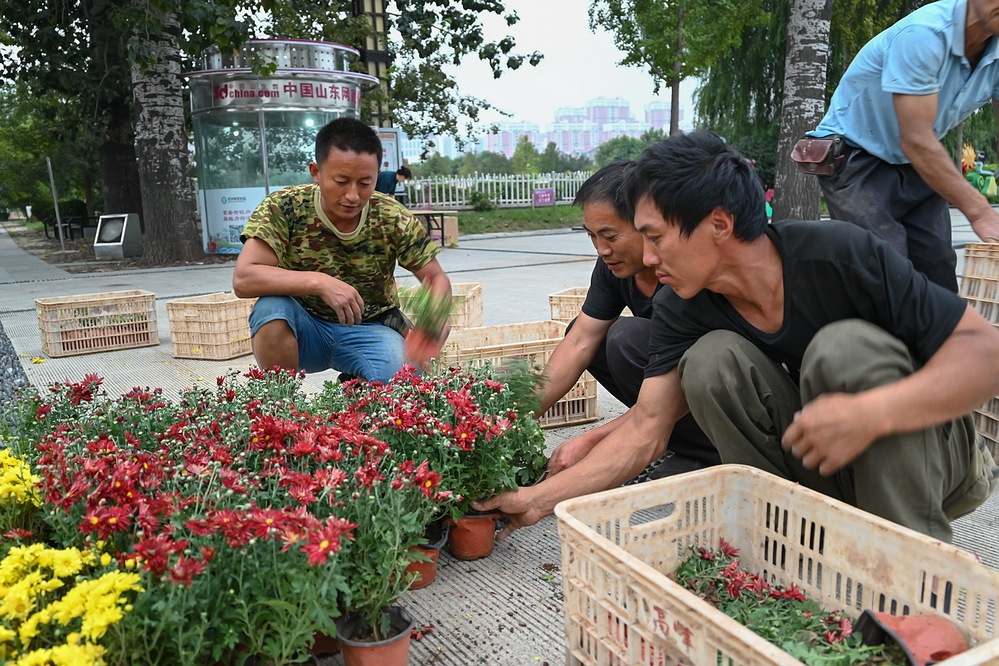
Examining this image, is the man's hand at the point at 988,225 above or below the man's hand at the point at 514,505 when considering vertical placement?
above

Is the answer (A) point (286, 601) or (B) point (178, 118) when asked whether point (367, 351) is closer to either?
(A) point (286, 601)

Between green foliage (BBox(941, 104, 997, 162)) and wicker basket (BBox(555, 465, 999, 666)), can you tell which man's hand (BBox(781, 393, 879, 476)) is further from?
green foliage (BBox(941, 104, 997, 162))

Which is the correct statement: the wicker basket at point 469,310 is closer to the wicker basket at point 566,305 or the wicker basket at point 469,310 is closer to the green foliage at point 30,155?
the wicker basket at point 566,305

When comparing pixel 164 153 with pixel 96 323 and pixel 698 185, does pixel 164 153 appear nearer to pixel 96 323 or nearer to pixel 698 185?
pixel 96 323

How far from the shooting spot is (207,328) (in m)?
5.44

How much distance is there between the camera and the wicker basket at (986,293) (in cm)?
306

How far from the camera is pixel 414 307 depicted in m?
3.11

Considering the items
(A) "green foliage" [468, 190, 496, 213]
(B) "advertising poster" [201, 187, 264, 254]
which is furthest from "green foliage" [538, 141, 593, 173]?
(B) "advertising poster" [201, 187, 264, 254]

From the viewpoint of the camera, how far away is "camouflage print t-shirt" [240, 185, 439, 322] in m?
3.35

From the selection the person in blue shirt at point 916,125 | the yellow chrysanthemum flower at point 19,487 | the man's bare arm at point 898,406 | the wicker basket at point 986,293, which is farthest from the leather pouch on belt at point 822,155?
the yellow chrysanthemum flower at point 19,487

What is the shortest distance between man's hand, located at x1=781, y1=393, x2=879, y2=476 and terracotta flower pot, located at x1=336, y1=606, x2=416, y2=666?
989 mm

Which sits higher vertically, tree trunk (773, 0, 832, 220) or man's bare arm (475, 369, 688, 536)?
tree trunk (773, 0, 832, 220)

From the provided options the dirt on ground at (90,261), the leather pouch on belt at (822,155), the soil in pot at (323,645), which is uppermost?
the leather pouch on belt at (822,155)

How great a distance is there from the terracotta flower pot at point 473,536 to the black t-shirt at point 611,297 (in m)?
0.96
